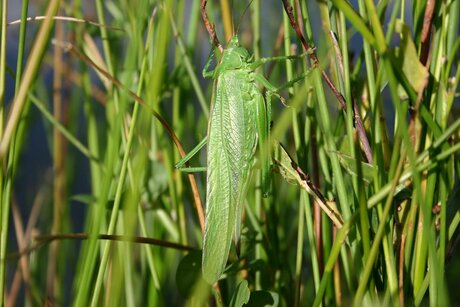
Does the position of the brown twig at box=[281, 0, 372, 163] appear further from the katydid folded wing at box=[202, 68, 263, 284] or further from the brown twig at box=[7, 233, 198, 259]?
the brown twig at box=[7, 233, 198, 259]

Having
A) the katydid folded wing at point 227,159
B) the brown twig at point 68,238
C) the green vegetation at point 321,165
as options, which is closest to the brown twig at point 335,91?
the green vegetation at point 321,165

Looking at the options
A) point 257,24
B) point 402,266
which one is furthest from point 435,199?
point 257,24

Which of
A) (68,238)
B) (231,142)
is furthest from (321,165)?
(68,238)

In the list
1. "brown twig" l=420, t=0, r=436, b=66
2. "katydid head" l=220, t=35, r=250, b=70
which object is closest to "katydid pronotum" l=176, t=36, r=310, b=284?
"katydid head" l=220, t=35, r=250, b=70

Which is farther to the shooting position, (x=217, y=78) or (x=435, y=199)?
(x=217, y=78)

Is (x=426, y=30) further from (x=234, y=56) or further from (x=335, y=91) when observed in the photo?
(x=234, y=56)

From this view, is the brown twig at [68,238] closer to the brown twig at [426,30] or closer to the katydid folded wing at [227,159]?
the katydid folded wing at [227,159]

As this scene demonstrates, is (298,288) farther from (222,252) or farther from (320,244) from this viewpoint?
(222,252)
